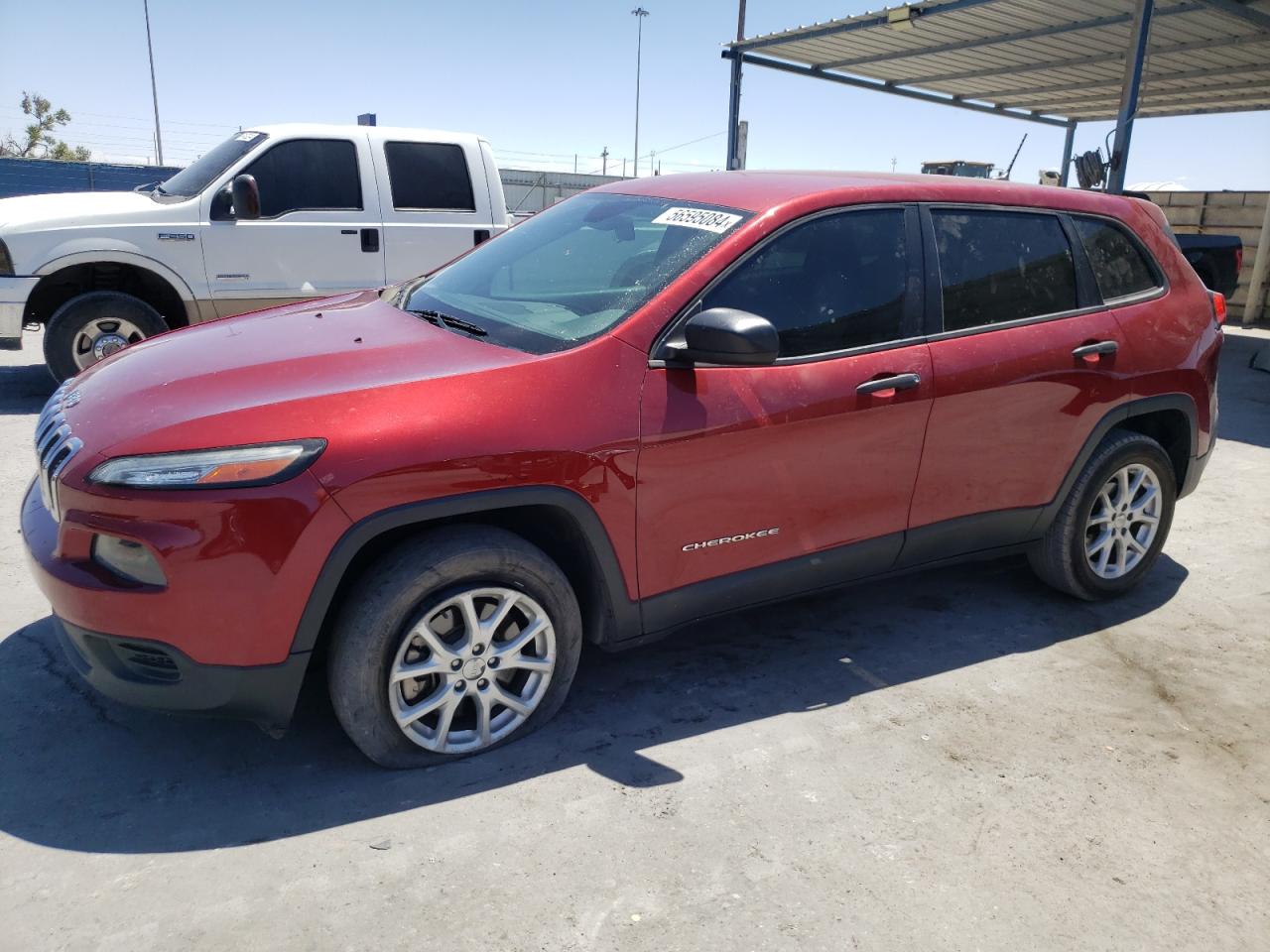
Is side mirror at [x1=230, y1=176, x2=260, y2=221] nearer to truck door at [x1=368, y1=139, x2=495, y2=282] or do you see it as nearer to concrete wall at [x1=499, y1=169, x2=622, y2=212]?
truck door at [x1=368, y1=139, x2=495, y2=282]

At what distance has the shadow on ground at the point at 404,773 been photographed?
8.54 feet

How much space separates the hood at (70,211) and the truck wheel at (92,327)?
1.72 ft

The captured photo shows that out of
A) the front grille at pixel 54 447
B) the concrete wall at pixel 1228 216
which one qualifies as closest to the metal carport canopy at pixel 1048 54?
the concrete wall at pixel 1228 216

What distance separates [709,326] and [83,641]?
1946 mm

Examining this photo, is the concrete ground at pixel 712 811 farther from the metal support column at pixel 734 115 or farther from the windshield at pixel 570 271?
the metal support column at pixel 734 115

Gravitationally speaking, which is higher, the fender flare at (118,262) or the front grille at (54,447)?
the fender flare at (118,262)

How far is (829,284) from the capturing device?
130 inches

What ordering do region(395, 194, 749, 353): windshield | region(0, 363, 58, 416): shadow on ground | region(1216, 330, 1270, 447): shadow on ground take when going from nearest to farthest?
region(395, 194, 749, 353): windshield → region(0, 363, 58, 416): shadow on ground → region(1216, 330, 1270, 447): shadow on ground

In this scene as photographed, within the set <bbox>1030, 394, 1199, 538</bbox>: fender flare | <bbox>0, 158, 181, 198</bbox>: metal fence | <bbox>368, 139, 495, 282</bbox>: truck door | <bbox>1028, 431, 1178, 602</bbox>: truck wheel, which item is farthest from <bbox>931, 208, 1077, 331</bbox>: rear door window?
<bbox>0, 158, 181, 198</bbox>: metal fence

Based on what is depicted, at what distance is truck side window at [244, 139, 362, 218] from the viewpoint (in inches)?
279

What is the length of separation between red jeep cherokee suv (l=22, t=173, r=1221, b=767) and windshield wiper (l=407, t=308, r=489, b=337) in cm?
2

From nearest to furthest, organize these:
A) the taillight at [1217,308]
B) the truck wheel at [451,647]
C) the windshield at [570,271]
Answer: the truck wheel at [451,647], the windshield at [570,271], the taillight at [1217,308]

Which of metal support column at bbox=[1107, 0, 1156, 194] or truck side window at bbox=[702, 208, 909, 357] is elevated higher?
metal support column at bbox=[1107, 0, 1156, 194]

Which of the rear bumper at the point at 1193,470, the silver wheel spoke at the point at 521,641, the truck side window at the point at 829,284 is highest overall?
the truck side window at the point at 829,284
